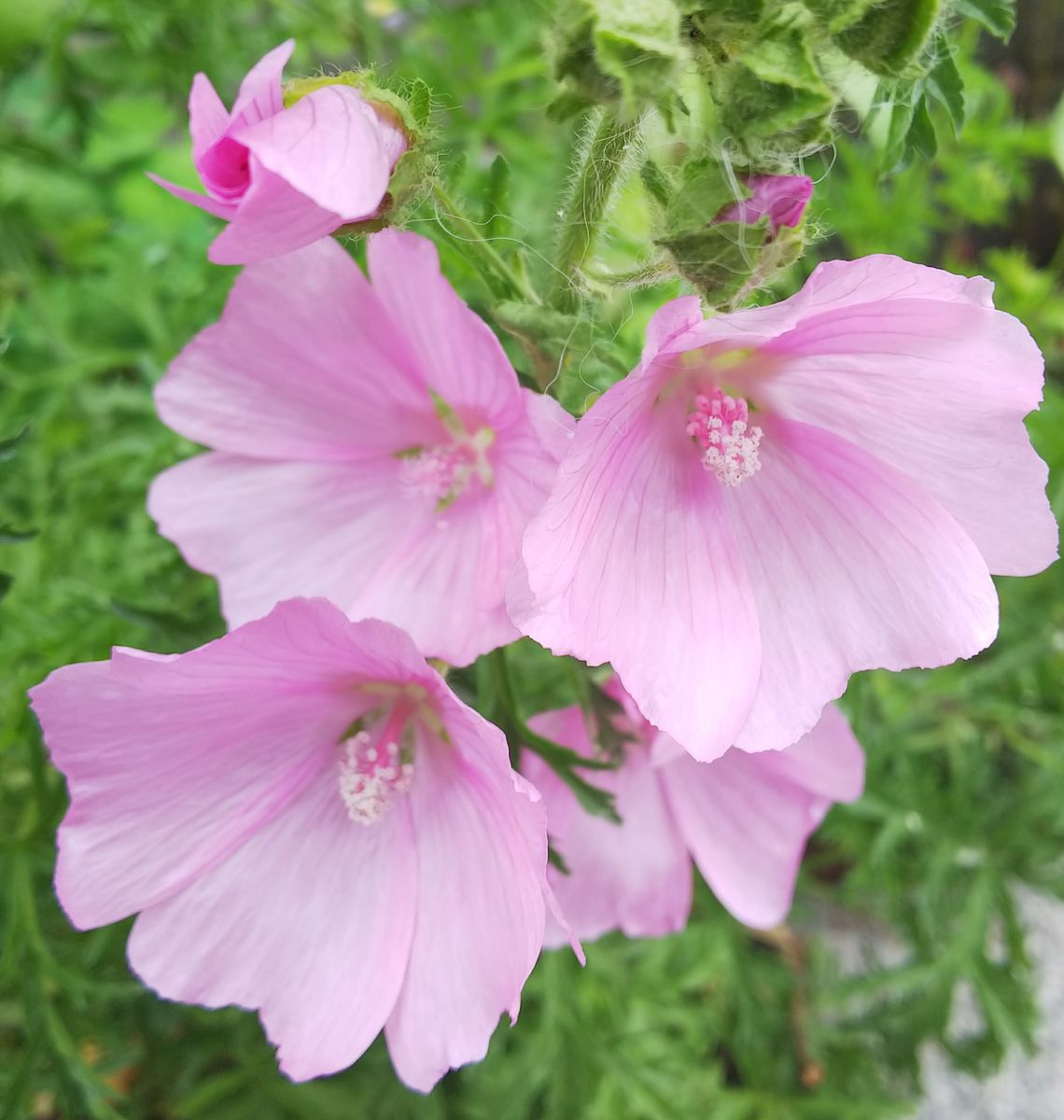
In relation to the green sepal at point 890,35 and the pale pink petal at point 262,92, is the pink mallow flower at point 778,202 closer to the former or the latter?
the green sepal at point 890,35

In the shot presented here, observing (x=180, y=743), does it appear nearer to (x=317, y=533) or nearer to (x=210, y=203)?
(x=317, y=533)

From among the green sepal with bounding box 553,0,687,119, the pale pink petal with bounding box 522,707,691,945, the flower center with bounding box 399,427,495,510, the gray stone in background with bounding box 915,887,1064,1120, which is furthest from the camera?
the gray stone in background with bounding box 915,887,1064,1120

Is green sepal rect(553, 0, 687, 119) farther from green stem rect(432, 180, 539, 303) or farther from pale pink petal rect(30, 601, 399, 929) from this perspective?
pale pink petal rect(30, 601, 399, 929)

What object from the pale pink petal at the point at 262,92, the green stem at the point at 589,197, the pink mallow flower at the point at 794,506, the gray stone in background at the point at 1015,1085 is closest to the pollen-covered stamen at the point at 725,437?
the pink mallow flower at the point at 794,506

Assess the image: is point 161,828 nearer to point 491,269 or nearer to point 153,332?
point 491,269

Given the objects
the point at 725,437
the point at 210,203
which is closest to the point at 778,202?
the point at 725,437

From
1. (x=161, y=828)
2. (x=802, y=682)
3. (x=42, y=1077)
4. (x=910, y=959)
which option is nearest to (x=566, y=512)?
(x=802, y=682)

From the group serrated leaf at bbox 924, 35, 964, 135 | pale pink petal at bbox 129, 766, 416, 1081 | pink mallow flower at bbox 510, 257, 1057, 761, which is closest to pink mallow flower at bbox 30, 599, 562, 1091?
pale pink petal at bbox 129, 766, 416, 1081
